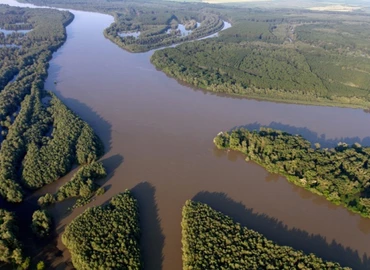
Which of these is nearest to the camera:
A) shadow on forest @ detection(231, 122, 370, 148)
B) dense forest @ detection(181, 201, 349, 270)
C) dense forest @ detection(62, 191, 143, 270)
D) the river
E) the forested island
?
dense forest @ detection(181, 201, 349, 270)

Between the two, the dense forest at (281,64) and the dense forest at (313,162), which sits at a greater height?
the dense forest at (281,64)

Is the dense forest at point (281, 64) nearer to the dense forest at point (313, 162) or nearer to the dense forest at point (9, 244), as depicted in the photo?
the dense forest at point (313, 162)

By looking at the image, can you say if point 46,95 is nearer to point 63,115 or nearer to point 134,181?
point 63,115

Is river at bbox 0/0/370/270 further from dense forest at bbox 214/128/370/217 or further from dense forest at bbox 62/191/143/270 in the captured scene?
dense forest at bbox 62/191/143/270

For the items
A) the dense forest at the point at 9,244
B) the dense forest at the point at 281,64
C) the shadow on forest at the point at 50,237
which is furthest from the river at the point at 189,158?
the dense forest at the point at 281,64

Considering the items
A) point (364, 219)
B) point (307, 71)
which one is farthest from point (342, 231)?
point (307, 71)

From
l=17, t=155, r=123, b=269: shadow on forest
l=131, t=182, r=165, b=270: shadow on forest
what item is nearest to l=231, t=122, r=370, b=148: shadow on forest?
l=131, t=182, r=165, b=270: shadow on forest

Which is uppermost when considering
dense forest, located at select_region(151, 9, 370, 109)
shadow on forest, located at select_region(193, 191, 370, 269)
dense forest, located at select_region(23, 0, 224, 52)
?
dense forest, located at select_region(23, 0, 224, 52)
